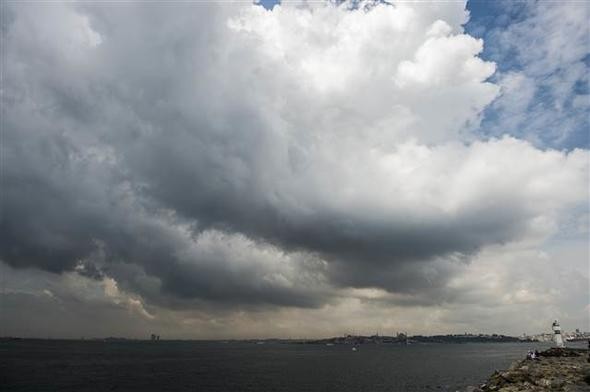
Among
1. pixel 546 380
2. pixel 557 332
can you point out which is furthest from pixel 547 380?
pixel 557 332

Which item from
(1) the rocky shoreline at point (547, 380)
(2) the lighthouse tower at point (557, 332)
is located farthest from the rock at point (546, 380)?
(2) the lighthouse tower at point (557, 332)

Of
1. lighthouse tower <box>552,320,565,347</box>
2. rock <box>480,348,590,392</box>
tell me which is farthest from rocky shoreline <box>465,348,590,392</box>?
lighthouse tower <box>552,320,565,347</box>

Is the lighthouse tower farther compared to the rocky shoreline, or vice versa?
the lighthouse tower

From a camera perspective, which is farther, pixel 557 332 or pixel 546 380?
pixel 557 332

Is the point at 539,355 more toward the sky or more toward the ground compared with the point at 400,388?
more toward the sky

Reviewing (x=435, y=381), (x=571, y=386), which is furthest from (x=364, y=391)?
(x=571, y=386)

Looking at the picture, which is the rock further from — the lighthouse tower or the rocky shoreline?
the lighthouse tower

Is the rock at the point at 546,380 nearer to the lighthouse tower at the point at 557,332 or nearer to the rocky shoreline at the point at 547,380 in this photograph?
the rocky shoreline at the point at 547,380

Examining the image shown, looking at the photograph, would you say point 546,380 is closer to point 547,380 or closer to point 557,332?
point 547,380

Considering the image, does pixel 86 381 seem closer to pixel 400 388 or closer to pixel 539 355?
pixel 400 388

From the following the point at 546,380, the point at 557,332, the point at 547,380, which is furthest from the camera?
the point at 557,332

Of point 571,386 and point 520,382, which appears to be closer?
point 571,386
